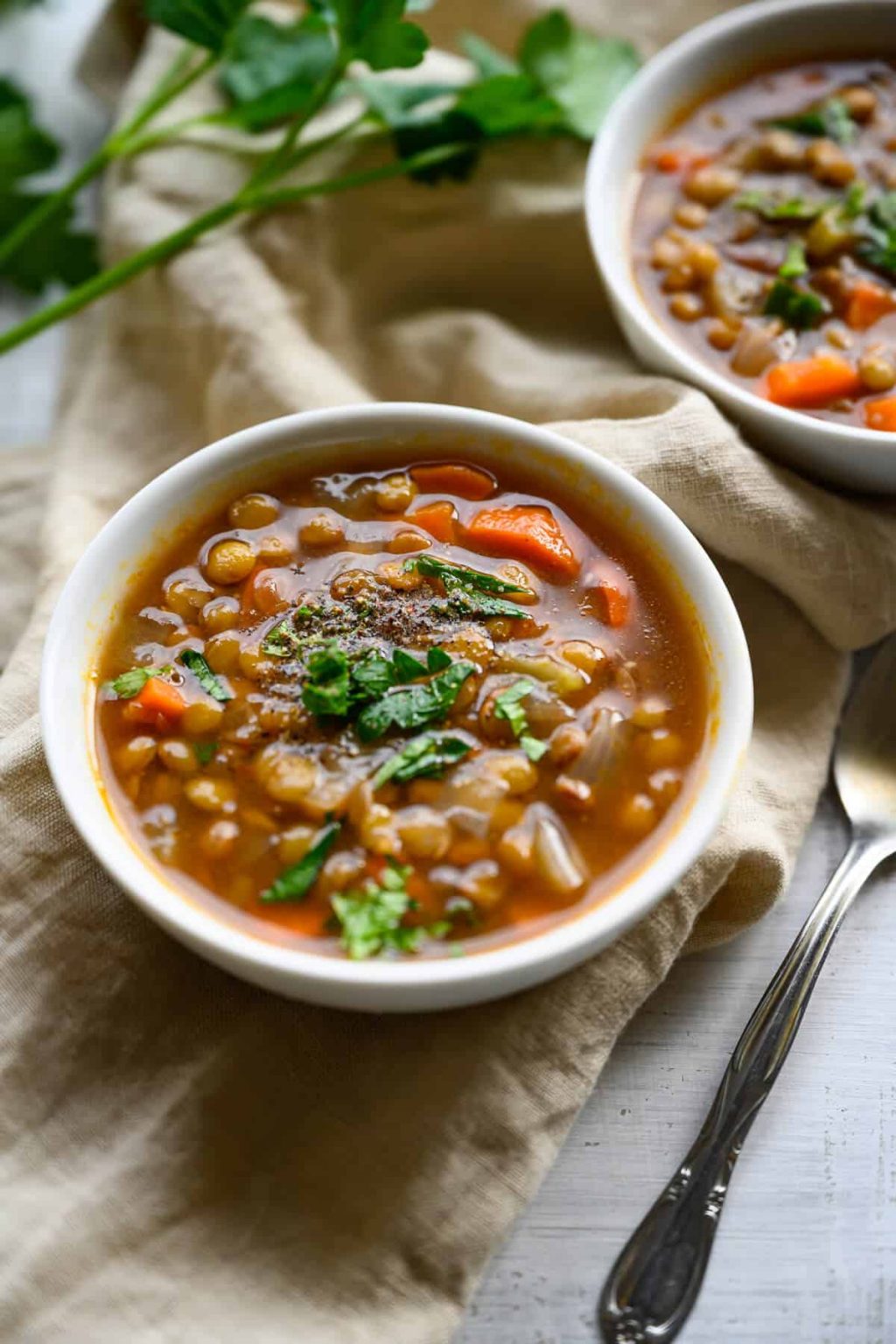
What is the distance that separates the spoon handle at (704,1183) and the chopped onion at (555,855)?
26.3 inches

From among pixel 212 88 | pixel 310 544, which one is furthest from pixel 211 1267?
pixel 212 88

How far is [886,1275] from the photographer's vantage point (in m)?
2.86

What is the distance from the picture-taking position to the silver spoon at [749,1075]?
2785mm

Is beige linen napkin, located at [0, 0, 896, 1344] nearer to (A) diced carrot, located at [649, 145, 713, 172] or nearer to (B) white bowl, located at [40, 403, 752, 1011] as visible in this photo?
(B) white bowl, located at [40, 403, 752, 1011]

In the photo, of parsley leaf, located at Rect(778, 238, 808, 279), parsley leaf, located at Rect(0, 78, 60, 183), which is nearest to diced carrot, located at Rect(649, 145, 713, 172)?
parsley leaf, located at Rect(778, 238, 808, 279)

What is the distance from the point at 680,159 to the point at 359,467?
5.09ft

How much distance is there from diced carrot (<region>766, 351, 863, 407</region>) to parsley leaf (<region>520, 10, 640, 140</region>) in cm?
109

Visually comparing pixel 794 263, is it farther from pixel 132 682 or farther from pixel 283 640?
pixel 132 682

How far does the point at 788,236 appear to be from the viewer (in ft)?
12.4

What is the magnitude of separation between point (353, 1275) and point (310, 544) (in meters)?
1.51

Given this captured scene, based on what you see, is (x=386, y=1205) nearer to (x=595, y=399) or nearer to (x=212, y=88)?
(x=595, y=399)

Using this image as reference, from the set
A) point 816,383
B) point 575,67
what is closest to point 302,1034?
point 816,383

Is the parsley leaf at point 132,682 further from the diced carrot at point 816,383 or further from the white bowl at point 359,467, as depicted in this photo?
the diced carrot at point 816,383

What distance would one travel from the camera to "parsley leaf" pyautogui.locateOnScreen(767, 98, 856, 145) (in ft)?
13.0
